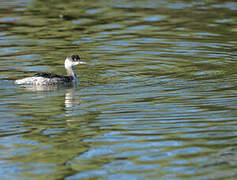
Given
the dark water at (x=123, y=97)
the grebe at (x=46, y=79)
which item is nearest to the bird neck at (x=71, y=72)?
the grebe at (x=46, y=79)

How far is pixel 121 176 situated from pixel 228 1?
69.7 ft

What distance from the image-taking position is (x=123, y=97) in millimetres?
13242

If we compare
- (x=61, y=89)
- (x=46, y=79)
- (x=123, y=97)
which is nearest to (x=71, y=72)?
(x=61, y=89)

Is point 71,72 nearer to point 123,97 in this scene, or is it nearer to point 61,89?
point 61,89

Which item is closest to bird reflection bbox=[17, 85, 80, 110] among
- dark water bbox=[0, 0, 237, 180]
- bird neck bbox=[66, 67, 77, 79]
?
dark water bbox=[0, 0, 237, 180]

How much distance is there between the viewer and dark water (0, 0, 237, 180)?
8.91m

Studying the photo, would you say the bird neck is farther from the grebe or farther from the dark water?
the dark water

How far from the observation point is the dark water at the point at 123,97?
29.2ft

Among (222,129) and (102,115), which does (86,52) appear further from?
Result: (222,129)

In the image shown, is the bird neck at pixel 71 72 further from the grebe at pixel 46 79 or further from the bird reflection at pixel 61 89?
the bird reflection at pixel 61 89

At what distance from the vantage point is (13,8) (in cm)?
2814

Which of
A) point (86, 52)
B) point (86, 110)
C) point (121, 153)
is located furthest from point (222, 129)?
point (86, 52)

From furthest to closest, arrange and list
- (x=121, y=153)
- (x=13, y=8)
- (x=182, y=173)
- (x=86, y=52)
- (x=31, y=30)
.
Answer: (x=13, y=8) < (x=31, y=30) < (x=86, y=52) < (x=121, y=153) < (x=182, y=173)

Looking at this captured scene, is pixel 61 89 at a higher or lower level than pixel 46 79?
lower
